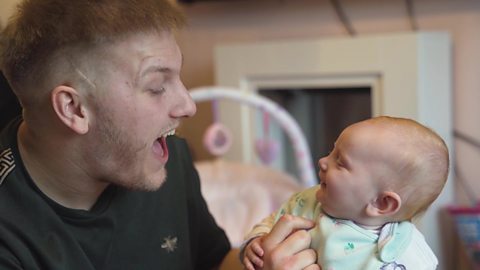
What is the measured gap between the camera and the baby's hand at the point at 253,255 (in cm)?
98

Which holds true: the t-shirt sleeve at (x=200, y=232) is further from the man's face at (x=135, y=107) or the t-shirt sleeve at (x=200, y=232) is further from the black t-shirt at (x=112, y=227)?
the man's face at (x=135, y=107)

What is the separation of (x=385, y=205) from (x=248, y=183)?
1004 mm

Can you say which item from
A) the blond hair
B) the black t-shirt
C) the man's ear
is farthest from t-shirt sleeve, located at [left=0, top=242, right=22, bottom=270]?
the blond hair

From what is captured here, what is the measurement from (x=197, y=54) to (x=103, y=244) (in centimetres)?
160

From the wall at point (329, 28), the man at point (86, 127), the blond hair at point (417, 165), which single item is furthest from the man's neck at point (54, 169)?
the wall at point (329, 28)

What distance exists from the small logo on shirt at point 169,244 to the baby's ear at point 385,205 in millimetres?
419

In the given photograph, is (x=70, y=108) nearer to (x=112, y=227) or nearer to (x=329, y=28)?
(x=112, y=227)

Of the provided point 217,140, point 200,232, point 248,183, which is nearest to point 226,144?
point 217,140

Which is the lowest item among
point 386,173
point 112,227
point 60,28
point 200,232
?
point 200,232

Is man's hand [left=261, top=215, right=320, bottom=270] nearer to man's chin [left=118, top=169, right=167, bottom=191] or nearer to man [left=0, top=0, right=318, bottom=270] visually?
man [left=0, top=0, right=318, bottom=270]

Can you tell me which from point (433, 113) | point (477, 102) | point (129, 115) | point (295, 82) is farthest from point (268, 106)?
point (129, 115)

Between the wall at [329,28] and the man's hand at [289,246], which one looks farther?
the wall at [329,28]

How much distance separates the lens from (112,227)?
1078 millimetres

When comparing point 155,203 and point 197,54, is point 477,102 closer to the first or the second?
point 197,54
